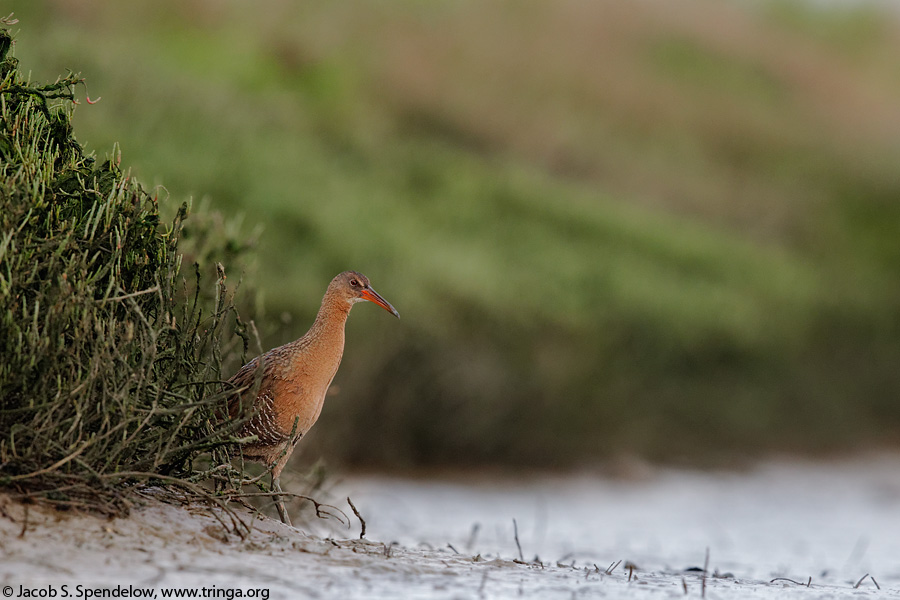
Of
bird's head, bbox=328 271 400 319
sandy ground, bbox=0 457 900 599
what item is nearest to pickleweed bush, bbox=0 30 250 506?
sandy ground, bbox=0 457 900 599

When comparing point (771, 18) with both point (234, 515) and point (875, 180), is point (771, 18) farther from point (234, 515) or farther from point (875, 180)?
point (234, 515)

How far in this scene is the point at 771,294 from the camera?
63.8ft

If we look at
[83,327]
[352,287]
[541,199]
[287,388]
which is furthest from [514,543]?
[541,199]

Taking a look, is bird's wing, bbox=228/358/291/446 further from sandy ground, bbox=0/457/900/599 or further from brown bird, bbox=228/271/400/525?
sandy ground, bbox=0/457/900/599

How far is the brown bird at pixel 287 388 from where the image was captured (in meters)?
5.41

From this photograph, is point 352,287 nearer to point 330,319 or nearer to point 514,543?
point 330,319

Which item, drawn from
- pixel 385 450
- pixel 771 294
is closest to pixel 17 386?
pixel 385 450

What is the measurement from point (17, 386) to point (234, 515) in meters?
1.02

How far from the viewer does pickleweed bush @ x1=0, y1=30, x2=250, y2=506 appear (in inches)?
175

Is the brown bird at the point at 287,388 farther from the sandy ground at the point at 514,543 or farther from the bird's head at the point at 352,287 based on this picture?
the sandy ground at the point at 514,543

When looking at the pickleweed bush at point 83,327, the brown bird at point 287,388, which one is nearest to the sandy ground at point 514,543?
the pickleweed bush at point 83,327

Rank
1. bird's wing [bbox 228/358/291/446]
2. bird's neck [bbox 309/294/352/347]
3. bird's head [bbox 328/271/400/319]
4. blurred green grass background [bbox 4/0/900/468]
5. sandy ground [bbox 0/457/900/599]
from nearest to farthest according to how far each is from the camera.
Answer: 1. sandy ground [bbox 0/457/900/599]
2. bird's wing [bbox 228/358/291/446]
3. bird's neck [bbox 309/294/352/347]
4. bird's head [bbox 328/271/400/319]
5. blurred green grass background [bbox 4/0/900/468]

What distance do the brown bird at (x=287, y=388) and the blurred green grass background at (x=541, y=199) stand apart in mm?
998

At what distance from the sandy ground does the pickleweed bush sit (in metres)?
0.21
